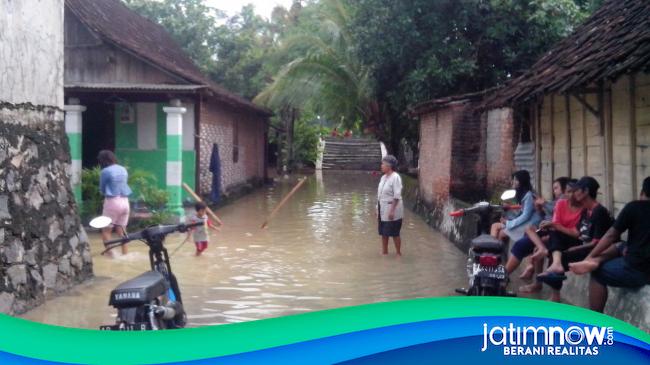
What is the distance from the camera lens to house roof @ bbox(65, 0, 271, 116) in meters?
15.4

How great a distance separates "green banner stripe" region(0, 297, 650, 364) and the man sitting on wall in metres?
1.54

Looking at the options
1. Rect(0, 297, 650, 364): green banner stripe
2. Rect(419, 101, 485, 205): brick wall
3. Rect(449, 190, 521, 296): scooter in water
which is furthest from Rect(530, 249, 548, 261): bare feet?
Rect(419, 101, 485, 205): brick wall

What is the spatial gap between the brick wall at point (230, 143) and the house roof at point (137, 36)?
53cm

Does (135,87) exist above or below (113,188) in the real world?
above

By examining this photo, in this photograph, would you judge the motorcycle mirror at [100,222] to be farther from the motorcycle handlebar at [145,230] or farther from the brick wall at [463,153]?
the brick wall at [463,153]

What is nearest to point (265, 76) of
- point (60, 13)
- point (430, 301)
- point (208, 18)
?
point (208, 18)

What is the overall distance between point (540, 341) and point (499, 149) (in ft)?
31.7

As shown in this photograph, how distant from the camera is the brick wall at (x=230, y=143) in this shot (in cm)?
1786

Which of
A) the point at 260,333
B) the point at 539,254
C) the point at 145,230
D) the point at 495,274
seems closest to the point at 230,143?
the point at 539,254

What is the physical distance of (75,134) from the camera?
48.7 ft

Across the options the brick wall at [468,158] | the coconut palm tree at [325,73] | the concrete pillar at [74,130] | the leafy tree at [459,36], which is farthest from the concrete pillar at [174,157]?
the coconut palm tree at [325,73]

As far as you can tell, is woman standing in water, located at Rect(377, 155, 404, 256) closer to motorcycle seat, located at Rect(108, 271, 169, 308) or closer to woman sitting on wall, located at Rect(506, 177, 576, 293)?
woman sitting on wall, located at Rect(506, 177, 576, 293)

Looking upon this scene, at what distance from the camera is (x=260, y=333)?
452 cm

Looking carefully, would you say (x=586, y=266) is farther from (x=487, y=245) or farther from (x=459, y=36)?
(x=459, y=36)
